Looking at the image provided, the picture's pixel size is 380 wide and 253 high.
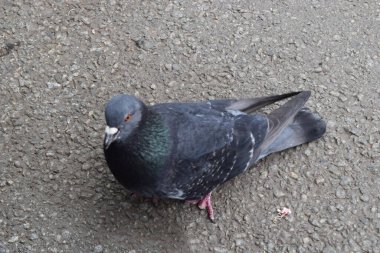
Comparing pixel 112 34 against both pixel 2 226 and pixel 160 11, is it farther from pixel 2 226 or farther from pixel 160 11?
pixel 2 226

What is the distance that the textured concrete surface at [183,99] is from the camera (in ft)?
12.7

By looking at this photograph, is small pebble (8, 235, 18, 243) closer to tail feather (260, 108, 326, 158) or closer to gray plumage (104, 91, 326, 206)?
gray plumage (104, 91, 326, 206)

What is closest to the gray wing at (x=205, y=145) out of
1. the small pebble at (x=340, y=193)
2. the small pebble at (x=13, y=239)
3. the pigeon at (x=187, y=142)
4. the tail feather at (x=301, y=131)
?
the pigeon at (x=187, y=142)

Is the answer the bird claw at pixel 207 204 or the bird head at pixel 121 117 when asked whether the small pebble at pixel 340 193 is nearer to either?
the bird claw at pixel 207 204

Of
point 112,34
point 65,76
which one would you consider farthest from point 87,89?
point 112,34

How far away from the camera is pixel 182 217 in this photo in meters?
3.96

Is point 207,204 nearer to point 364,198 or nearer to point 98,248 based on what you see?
point 98,248

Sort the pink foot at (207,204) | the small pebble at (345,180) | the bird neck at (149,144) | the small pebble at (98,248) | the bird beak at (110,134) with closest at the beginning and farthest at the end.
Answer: the bird beak at (110,134)
the bird neck at (149,144)
the small pebble at (98,248)
the pink foot at (207,204)
the small pebble at (345,180)

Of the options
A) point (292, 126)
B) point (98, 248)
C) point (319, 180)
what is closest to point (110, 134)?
point (98, 248)

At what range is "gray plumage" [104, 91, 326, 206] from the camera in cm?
350

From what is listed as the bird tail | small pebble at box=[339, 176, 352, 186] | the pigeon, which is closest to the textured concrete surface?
small pebble at box=[339, 176, 352, 186]

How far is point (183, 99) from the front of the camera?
455 cm

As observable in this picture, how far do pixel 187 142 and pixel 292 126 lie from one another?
2.94ft

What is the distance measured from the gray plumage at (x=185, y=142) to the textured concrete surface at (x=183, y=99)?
0.32 m
